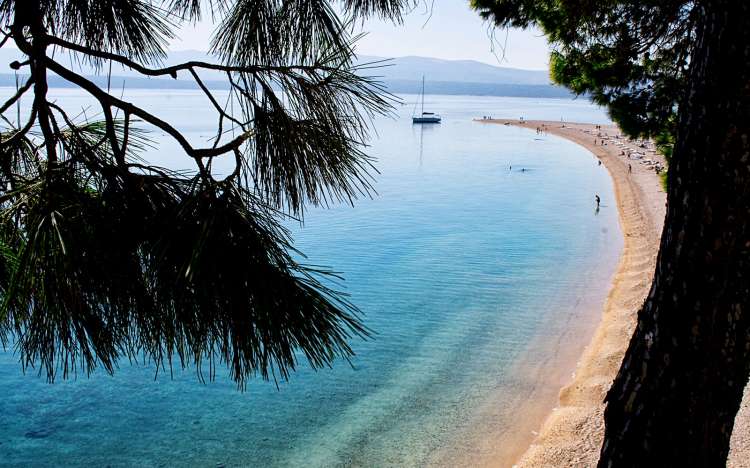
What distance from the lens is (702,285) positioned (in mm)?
1552

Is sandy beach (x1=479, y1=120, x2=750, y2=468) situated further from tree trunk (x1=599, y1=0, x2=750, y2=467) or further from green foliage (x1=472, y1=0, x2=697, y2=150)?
tree trunk (x1=599, y1=0, x2=750, y2=467)

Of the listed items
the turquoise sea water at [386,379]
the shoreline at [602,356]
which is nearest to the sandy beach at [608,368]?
the shoreline at [602,356]

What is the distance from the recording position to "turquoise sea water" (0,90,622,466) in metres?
8.58

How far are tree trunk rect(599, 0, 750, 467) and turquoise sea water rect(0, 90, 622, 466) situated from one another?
6.75m

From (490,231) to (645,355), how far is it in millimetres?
19731

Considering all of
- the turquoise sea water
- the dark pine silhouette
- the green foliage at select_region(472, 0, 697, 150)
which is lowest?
the turquoise sea water

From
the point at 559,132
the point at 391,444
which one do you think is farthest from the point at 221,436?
the point at 559,132

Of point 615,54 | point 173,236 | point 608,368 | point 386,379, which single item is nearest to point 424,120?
point 386,379

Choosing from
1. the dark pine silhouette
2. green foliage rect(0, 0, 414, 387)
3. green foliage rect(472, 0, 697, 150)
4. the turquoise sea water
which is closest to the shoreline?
the turquoise sea water

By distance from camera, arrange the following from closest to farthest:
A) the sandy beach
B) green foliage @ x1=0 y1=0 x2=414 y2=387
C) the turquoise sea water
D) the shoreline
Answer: green foliage @ x1=0 y1=0 x2=414 y2=387 < the sandy beach < the shoreline < the turquoise sea water

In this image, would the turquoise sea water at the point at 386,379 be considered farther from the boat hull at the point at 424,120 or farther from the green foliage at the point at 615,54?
the boat hull at the point at 424,120

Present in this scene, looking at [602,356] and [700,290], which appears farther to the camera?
[602,356]

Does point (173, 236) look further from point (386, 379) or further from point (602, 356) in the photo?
point (602, 356)

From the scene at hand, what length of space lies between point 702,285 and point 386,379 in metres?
9.22
